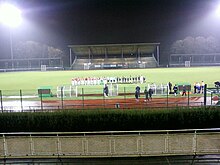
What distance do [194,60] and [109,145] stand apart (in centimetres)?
5879

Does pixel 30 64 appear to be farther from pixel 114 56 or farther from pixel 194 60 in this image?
pixel 194 60

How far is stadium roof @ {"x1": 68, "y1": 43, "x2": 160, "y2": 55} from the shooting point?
62812mm

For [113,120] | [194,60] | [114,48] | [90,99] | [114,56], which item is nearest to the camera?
[113,120]

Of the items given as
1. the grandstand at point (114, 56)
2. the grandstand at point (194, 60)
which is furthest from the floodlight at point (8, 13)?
the grandstand at point (194, 60)

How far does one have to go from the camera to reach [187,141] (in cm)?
1138

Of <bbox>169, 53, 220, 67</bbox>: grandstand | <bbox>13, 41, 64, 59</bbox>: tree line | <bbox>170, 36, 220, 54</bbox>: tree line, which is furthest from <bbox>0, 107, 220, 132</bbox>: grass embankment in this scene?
<bbox>170, 36, 220, 54</bbox>: tree line

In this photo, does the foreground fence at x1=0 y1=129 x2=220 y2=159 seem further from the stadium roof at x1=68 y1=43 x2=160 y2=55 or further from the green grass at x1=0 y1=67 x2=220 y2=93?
the stadium roof at x1=68 y1=43 x2=160 y2=55

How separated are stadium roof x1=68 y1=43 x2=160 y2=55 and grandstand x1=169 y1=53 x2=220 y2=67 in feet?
20.5

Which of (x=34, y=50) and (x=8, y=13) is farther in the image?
(x=34, y=50)

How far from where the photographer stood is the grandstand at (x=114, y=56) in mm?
62553

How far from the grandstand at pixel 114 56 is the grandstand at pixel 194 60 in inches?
192

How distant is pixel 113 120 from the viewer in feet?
47.8

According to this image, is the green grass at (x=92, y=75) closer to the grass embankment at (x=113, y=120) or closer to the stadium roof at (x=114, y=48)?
the grass embankment at (x=113, y=120)

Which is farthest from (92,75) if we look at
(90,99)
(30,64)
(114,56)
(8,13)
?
(30,64)
